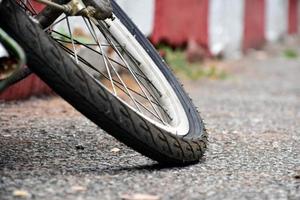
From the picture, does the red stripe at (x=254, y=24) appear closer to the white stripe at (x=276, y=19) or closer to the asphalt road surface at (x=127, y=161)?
the white stripe at (x=276, y=19)

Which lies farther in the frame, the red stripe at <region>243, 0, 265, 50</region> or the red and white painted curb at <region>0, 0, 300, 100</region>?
the red stripe at <region>243, 0, 265, 50</region>

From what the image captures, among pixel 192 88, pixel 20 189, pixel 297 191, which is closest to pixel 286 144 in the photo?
pixel 297 191

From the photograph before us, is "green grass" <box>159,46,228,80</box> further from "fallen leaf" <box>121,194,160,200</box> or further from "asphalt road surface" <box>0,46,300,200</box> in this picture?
"fallen leaf" <box>121,194,160,200</box>

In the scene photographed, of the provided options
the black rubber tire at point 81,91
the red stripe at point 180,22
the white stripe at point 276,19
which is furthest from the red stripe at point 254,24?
the black rubber tire at point 81,91

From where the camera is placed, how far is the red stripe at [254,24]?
42.4 ft

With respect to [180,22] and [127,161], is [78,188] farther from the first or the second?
[180,22]

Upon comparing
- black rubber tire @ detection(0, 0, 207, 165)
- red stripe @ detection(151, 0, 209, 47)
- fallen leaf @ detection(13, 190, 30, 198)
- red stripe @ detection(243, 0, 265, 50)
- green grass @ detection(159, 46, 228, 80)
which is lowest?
red stripe @ detection(243, 0, 265, 50)

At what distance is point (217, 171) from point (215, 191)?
341 mm

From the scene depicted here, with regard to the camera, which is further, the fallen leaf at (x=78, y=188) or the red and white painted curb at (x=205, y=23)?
the red and white painted curb at (x=205, y=23)

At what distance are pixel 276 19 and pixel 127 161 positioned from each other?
14029 mm

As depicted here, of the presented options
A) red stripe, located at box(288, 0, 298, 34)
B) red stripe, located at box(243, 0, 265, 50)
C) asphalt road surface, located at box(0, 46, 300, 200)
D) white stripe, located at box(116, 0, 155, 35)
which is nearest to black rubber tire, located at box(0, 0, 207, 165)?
asphalt road surface, located at box(0, 46, 300, 200)

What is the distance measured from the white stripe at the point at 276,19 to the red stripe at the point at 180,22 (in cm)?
514

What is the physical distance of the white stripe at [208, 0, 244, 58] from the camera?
34.9 feet

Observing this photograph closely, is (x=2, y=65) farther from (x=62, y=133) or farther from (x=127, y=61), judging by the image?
(x=62, y=133)
